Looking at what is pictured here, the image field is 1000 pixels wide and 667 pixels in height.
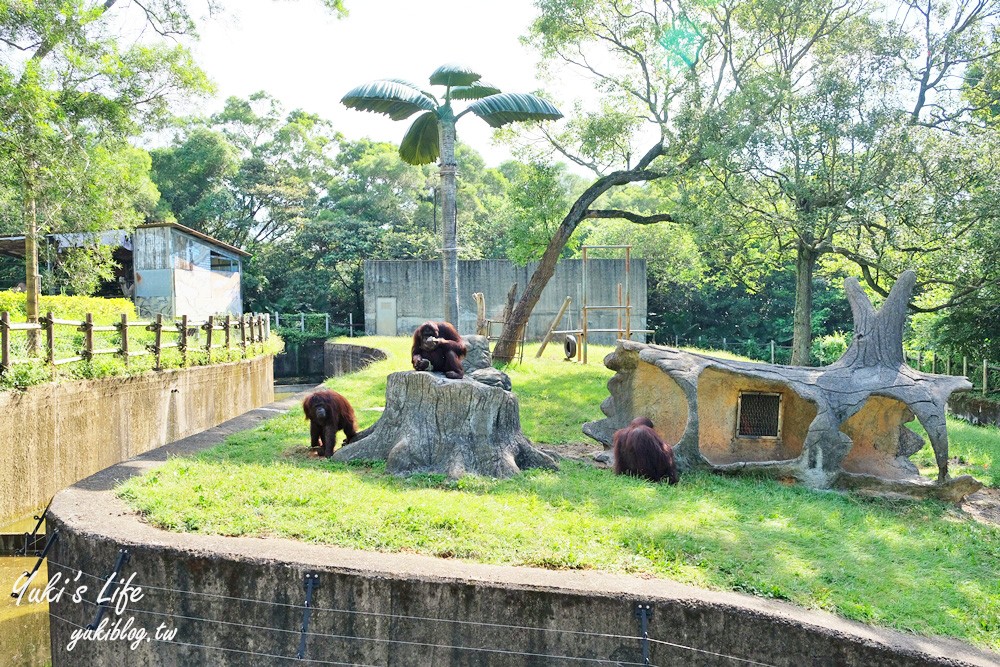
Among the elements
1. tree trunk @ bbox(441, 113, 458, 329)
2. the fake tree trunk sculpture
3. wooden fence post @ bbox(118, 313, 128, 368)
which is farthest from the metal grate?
wooden fence post @ bbox(118, 313, 128, 368)

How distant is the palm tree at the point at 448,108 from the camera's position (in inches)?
567

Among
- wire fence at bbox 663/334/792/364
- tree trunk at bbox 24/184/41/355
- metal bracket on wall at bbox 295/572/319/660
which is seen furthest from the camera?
wire fence at bbox 663/334/792/364

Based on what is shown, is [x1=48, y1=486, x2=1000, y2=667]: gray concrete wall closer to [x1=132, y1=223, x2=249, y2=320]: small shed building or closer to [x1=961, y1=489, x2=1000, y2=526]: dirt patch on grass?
[x1=961, y1=489, x2=1000, y2=526]: dirt patch on grass

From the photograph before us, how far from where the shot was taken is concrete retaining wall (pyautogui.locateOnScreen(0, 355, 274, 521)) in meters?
10.6

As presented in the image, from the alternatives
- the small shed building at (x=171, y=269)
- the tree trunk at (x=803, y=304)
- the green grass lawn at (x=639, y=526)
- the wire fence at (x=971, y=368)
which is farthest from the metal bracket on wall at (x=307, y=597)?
the small shed building at (x=171, y=269)

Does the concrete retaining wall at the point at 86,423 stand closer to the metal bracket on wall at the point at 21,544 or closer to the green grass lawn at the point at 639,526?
the metal bracket on wall at the point at 21,544

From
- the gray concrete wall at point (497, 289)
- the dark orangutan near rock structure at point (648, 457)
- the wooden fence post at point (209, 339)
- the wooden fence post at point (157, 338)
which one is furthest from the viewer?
the gray concrete wall at point (497, 289)

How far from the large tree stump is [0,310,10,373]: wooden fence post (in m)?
5.22

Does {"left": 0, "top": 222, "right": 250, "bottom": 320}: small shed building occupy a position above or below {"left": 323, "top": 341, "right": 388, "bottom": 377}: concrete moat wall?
above

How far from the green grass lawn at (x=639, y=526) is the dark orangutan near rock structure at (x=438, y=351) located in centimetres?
145

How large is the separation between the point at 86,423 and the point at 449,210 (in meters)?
7.57

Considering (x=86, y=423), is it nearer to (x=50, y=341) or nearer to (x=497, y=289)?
(x=50, y=341)

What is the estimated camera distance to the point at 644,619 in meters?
5.03

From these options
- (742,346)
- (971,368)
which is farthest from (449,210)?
(742,346)
